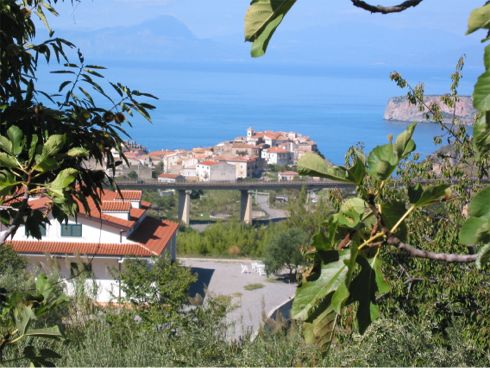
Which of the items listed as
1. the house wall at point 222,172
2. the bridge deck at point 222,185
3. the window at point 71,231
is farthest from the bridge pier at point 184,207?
the window at point 71,231

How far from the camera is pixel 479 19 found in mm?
496

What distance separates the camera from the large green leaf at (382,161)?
0.58 m

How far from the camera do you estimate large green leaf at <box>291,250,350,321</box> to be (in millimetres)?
563

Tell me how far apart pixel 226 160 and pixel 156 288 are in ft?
137

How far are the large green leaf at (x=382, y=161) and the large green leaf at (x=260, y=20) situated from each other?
130 millimetres

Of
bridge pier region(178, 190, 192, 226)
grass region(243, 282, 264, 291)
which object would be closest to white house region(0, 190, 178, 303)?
grass region(243, 282, 264, 291)

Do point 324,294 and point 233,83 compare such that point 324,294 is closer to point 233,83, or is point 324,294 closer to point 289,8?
point 289,8

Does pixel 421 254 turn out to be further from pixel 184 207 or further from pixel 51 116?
pixel 184 207

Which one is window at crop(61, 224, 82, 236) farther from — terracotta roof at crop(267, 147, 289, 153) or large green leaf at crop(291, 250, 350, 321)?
terracotta roof at crop(267, 147, 289, 153)

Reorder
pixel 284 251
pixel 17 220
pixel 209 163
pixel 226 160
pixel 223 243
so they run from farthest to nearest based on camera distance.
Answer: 1. pixel 226 160
2. pixel 209 163
3. pixel 223 243
4. pixel 284 251
5. pixel 17 220

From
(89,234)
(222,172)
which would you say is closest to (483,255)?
(89,234)

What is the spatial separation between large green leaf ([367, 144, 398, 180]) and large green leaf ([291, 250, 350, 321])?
0.24 feet

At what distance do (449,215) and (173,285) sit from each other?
4.89 m

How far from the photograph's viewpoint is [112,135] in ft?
6.84
